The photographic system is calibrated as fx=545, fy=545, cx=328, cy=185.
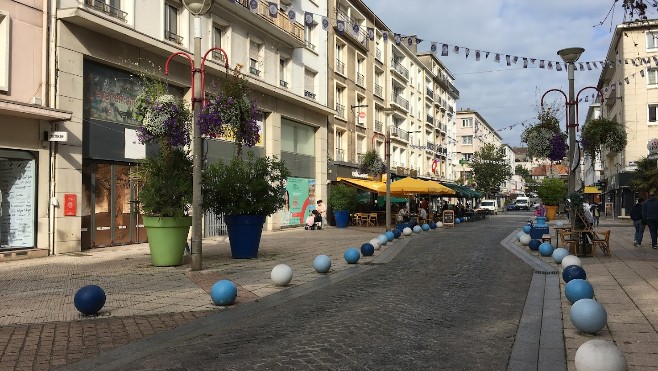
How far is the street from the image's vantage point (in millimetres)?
4766

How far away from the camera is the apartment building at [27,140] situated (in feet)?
42.2

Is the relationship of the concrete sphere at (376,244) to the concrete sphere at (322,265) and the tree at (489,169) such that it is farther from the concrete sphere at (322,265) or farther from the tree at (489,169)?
the tree at (489,169)

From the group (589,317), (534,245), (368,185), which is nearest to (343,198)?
(368,185)

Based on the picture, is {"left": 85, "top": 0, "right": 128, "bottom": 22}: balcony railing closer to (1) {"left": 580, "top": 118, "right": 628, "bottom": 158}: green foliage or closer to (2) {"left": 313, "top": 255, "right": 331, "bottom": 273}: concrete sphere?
(2) {"left": 313, "top": 255, "right": 331, "bottom": 273}: concrete sphere

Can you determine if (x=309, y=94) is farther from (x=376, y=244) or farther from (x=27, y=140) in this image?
(x=27, y=140)

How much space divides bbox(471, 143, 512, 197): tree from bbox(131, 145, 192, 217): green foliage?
58.4 meters

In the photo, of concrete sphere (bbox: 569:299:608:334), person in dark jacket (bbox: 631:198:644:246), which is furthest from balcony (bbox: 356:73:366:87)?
concrete sphere (bbox: 569:299:608:334)

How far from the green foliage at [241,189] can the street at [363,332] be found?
12.6 ft

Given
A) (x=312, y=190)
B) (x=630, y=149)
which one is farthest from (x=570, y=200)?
(x=630, y=149)

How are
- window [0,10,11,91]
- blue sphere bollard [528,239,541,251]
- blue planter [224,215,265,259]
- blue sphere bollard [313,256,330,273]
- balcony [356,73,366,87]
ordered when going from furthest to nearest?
balcony [356,73,366,87], blue sphere bollard [528,239,541,251], window [0,10,11,91], blue planter [224,215,265,259], blue sphere bollard [313,256,330,273]

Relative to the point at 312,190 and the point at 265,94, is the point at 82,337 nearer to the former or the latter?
the point at 265,94

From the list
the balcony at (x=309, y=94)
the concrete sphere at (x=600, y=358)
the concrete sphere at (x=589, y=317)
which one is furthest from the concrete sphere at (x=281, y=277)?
the balcony at (x=309, y=94)

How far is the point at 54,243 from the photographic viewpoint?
13703mm

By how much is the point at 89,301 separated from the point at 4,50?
9.09 m
